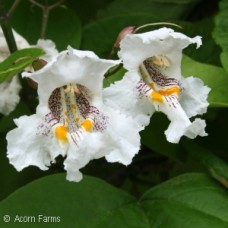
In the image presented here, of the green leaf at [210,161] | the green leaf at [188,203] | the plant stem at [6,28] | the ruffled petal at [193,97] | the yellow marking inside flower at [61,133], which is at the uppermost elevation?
the plant stem at [6,28]

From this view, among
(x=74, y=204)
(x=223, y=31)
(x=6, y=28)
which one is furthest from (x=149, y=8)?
(x=74, y=204)

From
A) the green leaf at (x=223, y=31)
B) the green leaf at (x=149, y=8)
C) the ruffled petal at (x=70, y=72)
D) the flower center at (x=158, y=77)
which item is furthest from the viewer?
the green leaf at (x=149, y=8)

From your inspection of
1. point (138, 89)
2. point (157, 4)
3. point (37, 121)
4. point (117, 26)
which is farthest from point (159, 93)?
point (157, 4)

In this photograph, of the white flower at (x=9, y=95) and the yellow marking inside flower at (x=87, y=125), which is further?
the white flower at (x=9, y=95)

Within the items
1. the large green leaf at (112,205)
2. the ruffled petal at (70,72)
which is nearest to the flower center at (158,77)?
the ruffled petal at (70,72)

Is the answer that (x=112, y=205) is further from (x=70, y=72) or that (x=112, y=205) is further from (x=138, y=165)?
(x=138, y=165)

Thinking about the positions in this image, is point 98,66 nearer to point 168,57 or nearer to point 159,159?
point 168,57

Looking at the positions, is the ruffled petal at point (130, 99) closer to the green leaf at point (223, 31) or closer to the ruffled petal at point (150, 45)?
the ruffled petal at point (150, 45)
